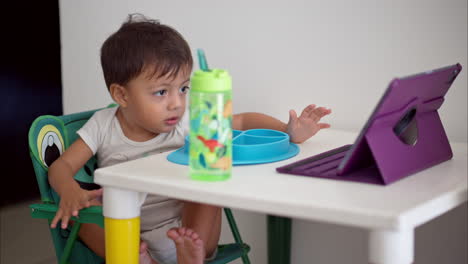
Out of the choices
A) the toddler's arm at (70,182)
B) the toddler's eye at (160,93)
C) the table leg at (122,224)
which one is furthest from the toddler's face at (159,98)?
the table leg at (122,224)

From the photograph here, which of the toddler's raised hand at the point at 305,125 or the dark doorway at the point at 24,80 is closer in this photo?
the toddler's raised hand at the point at 305,125

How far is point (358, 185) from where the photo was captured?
1110mm

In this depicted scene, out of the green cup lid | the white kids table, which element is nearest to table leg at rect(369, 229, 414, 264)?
the white kids table

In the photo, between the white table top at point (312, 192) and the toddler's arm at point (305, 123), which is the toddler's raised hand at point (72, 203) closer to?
the white table top at point (312, 192)

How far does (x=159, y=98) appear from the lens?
5.25 feet

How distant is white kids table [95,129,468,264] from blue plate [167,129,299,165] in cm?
2

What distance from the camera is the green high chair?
1472 mm

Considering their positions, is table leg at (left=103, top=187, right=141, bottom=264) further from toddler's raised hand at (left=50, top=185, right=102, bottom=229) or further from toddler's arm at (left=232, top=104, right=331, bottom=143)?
toddler's arm at (left=232, top=104, right=331, bottom=143)

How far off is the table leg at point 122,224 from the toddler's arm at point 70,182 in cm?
18

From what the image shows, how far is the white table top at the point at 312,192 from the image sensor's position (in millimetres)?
964

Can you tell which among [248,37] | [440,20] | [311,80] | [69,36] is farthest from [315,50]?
[69,36]

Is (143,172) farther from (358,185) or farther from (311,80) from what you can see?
(311,80)

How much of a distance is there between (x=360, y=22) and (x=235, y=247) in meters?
0.64

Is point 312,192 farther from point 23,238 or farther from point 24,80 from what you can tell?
point 24,80
